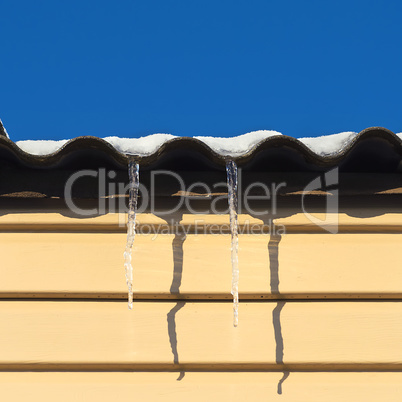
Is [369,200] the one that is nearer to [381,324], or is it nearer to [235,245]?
[381,324]

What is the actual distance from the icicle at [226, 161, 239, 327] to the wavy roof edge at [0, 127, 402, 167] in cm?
5

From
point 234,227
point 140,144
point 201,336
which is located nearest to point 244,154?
point 234,227

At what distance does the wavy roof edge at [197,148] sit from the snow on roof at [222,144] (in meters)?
0.03

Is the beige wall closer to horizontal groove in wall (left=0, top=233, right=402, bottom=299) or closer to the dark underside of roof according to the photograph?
horizontal groove in wall (left=0, top=233, right=402, bottom=299)

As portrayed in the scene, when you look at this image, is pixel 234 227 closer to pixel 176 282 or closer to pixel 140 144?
pixel 176 282

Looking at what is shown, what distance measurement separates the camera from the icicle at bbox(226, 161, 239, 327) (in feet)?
5.32

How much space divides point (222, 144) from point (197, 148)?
0.24 m

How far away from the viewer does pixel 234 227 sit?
167 cm

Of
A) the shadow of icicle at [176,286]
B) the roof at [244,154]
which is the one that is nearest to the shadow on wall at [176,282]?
the shadow of icicle at [176,286]

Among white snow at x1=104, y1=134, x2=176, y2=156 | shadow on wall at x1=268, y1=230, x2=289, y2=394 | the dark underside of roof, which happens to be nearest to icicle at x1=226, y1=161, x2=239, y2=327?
the dark underside of roof

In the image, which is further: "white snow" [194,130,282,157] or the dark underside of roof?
"white snow" [194,130,282,157]

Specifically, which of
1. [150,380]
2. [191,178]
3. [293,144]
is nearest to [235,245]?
[191,178]

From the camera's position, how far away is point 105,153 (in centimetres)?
159

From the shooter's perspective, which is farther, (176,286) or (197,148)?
(176,286)
